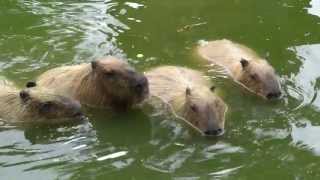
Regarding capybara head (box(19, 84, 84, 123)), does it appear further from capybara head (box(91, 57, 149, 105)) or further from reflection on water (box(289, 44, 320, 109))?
reflection on water (box(289, 44, 320, 109))

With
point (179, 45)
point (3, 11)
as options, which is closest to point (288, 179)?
point (179, 45)

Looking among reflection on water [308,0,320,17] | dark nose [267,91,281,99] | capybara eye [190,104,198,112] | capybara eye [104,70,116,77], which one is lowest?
dark nose [267,91,281,99]

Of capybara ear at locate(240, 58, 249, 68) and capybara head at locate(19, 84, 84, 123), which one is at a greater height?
capybara ear at locate(240, 58, 249, 68)

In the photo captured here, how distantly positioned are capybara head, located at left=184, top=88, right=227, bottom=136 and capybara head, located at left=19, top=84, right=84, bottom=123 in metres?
1.40

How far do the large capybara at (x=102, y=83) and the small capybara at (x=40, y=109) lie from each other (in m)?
0.37

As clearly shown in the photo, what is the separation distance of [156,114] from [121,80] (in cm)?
66

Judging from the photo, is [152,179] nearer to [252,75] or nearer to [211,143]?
[211,143]

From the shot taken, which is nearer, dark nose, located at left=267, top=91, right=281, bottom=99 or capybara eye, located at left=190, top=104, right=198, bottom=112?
capybara eye, located at left=190, top=104, right=198, bottom=112

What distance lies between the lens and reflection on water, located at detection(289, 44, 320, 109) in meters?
9.55

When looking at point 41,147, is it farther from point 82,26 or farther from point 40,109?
point 82,26

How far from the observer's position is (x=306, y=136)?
28.1 feet

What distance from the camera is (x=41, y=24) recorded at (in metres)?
12.0

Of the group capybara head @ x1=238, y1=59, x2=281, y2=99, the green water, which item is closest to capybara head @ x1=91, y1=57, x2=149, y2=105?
the green water

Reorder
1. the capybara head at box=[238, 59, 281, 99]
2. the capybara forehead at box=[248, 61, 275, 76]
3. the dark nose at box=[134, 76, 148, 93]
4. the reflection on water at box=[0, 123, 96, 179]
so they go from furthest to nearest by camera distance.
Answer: the capybara forehead at box=[248, 61, 275, 76], the capybara head at box=[238, 59, 281, 99], the dark nose at box=[134, 76, 148, 93], the reflection on water at box=[0, 123, 96, 179]
